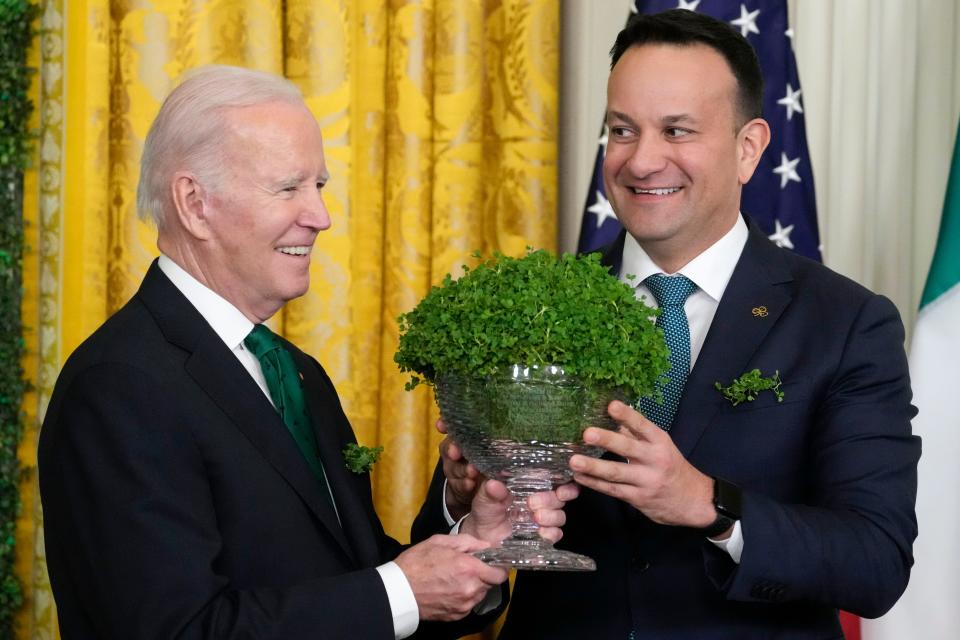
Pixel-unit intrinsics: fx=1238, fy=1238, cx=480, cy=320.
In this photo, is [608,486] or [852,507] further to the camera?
[852,507]

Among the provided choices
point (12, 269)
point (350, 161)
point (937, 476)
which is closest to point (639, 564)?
point (937, 476)

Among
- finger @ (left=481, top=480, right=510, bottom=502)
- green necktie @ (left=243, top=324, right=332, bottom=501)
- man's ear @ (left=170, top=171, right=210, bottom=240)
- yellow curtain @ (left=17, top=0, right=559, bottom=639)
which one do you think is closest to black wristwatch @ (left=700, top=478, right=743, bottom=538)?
finger @ (left=481, top=480, right=510, bottom=502)

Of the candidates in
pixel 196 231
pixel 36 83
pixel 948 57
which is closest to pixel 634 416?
pixel 196 231

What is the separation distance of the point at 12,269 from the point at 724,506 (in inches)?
90.6

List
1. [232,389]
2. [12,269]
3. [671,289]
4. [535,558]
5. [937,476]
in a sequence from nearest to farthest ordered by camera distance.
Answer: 1. [535,558]
2. [232,389]
3. [671,289]
4. [937,476]
5. [12,269]

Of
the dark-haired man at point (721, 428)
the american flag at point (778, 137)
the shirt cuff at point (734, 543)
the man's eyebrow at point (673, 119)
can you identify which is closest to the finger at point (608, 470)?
the dark-haired man at point (721, 428)

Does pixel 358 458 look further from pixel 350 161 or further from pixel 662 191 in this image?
pixel 350 161

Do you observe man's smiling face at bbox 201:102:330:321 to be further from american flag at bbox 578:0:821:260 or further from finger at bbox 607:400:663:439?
american flag at bbox 578:0:821:260

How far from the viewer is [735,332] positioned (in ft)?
7.18

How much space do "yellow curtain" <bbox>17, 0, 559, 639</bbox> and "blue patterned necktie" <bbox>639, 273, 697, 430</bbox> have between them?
148cm

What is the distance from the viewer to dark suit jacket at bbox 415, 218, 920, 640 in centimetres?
200

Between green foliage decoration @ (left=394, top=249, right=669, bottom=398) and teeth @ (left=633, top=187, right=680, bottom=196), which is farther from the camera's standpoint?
teeth @ (left=633, top=187, right=680, bottom=196)

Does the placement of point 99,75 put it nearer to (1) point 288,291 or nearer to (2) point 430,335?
(1) point 288,291

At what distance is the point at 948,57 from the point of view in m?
3.87
